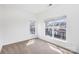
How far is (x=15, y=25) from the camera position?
241 cm

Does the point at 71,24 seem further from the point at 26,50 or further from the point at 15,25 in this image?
the point at 15,25

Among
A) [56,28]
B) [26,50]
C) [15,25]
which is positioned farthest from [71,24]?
[15,25]

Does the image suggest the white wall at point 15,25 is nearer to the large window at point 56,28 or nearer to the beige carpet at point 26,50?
the beige carpet at point 26,50

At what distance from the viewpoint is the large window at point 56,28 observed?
106 inches

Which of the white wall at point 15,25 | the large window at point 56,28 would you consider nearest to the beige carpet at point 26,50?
the white wall at point 15,25

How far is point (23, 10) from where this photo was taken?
2.42 meters

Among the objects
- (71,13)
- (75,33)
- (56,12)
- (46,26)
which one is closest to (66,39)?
(75,33)

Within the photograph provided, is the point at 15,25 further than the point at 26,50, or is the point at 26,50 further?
the point at 15,25

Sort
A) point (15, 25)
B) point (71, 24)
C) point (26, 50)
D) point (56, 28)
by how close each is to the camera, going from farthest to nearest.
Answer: point (56, 28), point (15, 25), point (71, 24), point (26, 50)

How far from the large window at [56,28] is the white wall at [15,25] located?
1.30m

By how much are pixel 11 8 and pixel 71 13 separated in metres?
2.10

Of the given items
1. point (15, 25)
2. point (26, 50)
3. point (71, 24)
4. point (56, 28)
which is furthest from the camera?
point (56, 28)

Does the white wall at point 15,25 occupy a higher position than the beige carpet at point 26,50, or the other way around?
the white wall at point 15,25

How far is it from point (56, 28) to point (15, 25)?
180 cm
